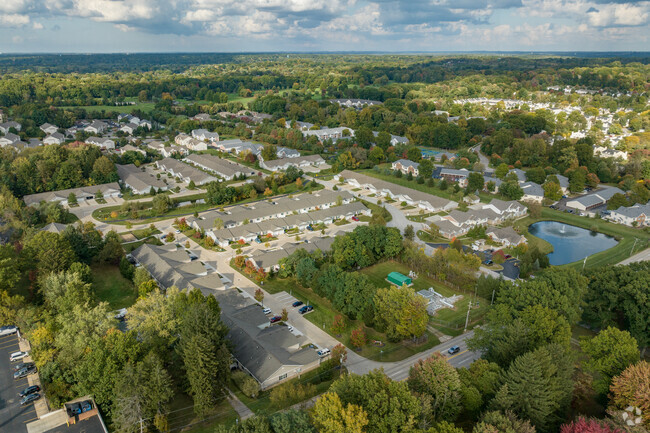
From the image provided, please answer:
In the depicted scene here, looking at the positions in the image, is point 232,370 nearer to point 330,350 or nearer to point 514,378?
point 330,350

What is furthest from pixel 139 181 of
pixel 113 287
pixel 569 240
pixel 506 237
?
pixel 569 240

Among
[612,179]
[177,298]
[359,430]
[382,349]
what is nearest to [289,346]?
[382,349]

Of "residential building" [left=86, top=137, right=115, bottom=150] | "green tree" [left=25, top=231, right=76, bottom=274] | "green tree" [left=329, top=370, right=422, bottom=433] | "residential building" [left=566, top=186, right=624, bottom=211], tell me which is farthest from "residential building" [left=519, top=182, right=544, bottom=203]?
"residential building" [left=86, top=137, right=115, bottom=150]

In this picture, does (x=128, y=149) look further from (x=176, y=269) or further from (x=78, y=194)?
(x=176, y=269)

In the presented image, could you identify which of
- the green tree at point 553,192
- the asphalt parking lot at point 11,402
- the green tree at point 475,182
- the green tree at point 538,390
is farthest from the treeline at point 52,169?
the green tree at point 553,192

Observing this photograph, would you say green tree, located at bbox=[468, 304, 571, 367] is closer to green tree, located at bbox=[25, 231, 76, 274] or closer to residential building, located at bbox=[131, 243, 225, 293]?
residential building, located at bbox=[131, 243, 225, 293]

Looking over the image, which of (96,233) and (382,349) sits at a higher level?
(96,233)
